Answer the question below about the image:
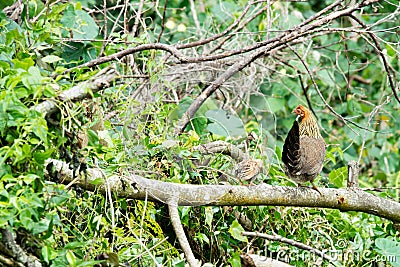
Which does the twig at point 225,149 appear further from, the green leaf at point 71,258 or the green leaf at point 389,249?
the green leaf at point 71,258

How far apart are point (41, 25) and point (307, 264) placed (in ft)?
4.41

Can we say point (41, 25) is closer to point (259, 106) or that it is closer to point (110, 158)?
point (110, 158)

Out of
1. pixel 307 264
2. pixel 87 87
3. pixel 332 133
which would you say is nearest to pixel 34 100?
pixel 87 87

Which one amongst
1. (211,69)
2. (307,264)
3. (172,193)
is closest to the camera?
(172,193)

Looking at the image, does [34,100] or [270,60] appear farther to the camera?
[270,60]

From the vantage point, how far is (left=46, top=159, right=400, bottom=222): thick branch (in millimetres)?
2057

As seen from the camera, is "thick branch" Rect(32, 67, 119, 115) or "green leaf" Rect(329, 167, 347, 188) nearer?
"thick branch" Rect(32, 67, 119, 115)

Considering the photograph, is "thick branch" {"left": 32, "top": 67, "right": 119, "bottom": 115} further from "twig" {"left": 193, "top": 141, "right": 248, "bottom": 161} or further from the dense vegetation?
"twig" {"left": 193, "top": 141, "right": 248, "bottom": 161}

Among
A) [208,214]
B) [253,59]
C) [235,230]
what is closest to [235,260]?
[235,230]

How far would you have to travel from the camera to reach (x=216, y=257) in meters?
2.50

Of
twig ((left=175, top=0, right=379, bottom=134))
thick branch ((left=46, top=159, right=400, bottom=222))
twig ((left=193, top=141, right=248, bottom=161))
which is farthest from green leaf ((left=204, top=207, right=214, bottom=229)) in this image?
twig ((left=175, top=0, right=379, bottom=134))

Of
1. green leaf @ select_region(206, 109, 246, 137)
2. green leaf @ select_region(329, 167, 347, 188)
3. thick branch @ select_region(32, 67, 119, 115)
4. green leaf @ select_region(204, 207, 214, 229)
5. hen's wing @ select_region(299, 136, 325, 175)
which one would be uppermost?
thick branch @ select_region(32, 67, 119, 115)

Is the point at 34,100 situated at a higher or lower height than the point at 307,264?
higher

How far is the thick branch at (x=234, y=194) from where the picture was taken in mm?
2057
